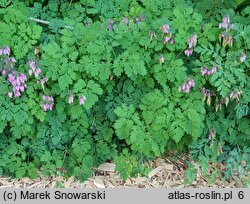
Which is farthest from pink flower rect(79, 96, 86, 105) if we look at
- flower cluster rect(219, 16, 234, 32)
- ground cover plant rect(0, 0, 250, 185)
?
flower cluster rect(219, 16, 234, 32)

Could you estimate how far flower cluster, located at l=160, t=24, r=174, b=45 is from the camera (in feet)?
13.5

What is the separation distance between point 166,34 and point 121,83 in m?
0.69

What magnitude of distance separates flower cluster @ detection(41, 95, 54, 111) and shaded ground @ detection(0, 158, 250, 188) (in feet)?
2.73

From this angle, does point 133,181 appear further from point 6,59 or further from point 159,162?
point 6,59

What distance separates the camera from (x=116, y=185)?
4.60 metres

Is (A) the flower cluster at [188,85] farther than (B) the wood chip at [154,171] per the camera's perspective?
No

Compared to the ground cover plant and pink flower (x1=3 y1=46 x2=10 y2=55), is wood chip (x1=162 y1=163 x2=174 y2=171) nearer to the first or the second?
the ground cover plant

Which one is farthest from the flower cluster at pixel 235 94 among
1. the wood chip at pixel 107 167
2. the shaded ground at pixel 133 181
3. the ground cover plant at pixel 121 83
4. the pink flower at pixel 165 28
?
the wood chip at pixel 107 167

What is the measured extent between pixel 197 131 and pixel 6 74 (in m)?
1.92

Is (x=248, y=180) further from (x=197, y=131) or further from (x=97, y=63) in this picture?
(x=97, y=63)

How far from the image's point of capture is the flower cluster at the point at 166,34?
13.5 feet

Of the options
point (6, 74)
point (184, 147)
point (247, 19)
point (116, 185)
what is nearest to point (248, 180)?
point (184, 147)

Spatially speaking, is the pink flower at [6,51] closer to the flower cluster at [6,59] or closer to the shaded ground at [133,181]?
the flower cluster at [6,59]

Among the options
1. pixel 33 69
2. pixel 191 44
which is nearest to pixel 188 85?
pixel 191 44
